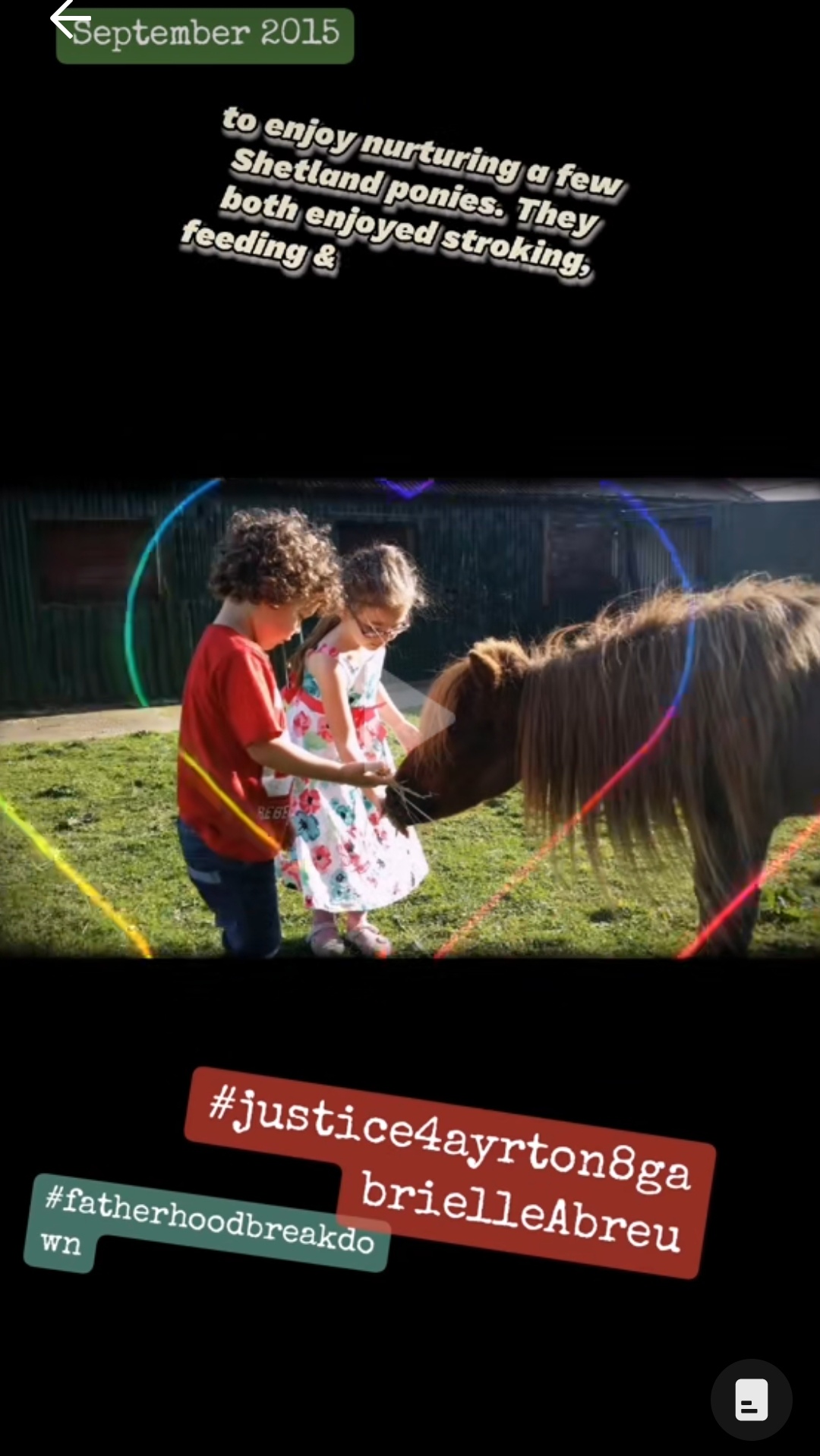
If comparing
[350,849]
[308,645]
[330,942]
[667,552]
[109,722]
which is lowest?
[330,942]

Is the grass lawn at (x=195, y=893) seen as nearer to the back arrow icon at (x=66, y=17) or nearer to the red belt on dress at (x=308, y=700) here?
the red belt on dress at (x=308, y=700)

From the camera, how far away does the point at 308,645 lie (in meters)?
1.32

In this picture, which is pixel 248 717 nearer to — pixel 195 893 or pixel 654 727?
pixel 195 893

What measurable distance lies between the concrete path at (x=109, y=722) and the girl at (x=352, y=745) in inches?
1.2

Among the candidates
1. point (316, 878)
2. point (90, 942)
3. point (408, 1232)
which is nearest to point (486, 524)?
point (316, 878)

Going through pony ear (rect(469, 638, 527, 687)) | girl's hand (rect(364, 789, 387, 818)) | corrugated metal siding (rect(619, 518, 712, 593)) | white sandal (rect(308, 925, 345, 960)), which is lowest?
white sandal (rect(308, 925, 345, 960))

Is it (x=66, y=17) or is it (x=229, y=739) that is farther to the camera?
(x=229, y=739)

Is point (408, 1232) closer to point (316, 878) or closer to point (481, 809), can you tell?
point (316, 878)

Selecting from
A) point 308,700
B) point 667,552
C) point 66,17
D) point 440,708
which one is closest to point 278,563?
point 308,700

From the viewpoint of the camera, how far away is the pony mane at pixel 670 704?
1337mm

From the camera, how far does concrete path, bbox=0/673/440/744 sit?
133 centimetres

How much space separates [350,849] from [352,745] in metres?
0.18

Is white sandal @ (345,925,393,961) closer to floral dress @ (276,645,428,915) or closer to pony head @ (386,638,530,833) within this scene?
floral dress @ (276,645,428,915)

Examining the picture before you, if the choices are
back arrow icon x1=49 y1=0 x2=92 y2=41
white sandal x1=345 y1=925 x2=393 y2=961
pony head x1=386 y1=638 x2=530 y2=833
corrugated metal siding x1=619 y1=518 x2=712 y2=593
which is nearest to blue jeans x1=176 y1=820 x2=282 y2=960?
white sandal x1=345 y1=925 x2=393 y2=961
